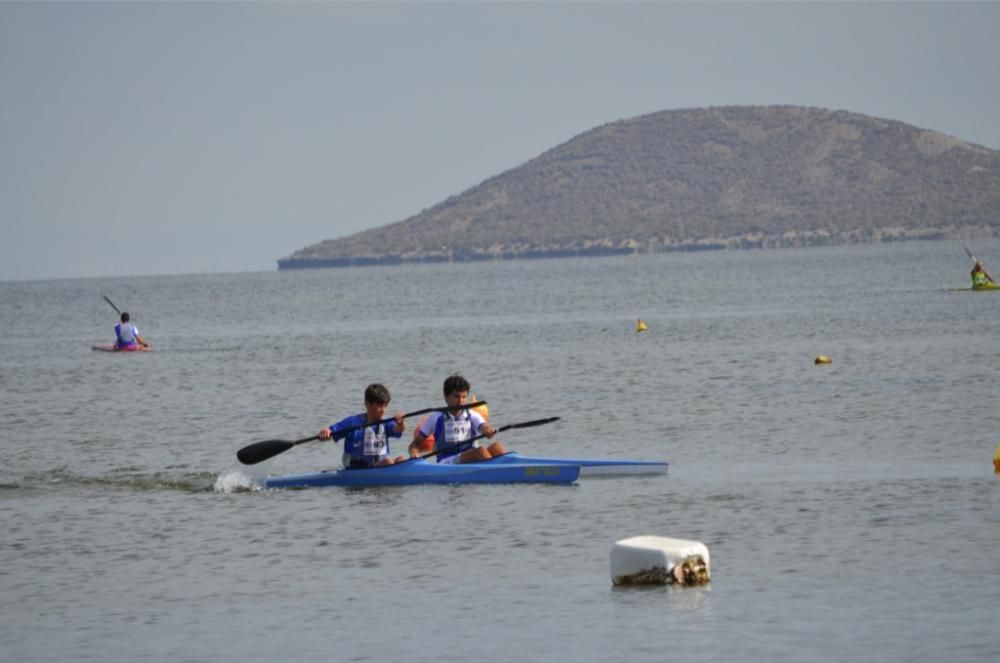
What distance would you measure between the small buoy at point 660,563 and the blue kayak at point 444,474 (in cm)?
659

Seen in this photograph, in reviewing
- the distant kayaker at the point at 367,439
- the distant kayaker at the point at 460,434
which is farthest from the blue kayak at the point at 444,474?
the distant kayaker at the point at 460,434

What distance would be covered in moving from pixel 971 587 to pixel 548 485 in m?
7.76

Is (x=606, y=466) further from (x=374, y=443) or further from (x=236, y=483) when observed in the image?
(x=236, y=483)

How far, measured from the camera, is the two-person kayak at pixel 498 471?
2209cm

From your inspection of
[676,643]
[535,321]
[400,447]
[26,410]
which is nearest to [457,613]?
[676,643]

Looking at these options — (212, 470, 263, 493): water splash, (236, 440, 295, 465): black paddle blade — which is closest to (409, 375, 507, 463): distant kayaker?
(236, 440, 295, 465): black paddle blade

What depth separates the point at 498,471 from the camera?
22.3 m

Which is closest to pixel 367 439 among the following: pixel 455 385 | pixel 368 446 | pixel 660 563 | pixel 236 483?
pixel 368 446

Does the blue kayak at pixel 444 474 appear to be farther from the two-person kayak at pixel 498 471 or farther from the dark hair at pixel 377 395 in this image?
the dark hair at pixel 377 395

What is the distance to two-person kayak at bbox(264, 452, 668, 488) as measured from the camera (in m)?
22.1

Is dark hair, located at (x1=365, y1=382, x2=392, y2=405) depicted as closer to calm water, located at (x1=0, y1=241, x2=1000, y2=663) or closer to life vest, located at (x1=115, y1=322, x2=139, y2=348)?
Answer: calm water, located at (x1=0, y1=241, x2=1000, y2=663)

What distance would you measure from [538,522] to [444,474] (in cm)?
325

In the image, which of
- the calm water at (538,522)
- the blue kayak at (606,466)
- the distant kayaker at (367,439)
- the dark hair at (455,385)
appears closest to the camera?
the calm water at (538,522)

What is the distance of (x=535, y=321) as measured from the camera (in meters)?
73.4
